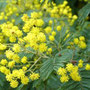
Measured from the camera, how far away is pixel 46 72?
2.04 metres

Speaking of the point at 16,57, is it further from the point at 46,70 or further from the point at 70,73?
the point at 70,73

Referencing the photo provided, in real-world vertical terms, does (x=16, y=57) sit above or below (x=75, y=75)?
above

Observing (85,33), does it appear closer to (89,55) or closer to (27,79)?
(89,55)

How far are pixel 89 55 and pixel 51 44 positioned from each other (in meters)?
0.60

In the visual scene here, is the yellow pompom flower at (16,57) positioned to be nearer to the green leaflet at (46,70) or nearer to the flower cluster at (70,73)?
the green leaflet at (46,70)

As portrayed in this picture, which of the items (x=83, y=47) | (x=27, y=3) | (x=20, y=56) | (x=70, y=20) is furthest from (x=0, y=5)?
(x=83, y=47)

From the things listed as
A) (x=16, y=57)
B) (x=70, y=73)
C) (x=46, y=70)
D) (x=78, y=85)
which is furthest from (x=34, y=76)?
(x=78, y=85)

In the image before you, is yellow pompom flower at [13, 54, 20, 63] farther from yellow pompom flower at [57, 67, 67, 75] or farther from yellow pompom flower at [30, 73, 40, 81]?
yellow pompom flower at [57, 67, 67, 75]

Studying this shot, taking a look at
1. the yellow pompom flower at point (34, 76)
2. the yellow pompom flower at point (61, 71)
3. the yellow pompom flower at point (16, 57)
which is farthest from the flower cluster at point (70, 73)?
the yellow pompom flower at point (16, 57)

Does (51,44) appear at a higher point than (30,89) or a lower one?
higher

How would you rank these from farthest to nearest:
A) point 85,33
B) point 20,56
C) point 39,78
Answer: point 85,33 < point 20,56 < point 39,78

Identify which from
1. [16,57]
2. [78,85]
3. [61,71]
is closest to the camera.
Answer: [61,71]

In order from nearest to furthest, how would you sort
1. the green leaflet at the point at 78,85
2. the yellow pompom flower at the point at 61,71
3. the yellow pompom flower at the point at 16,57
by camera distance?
the yellow pompom flower at the point at 61,71
the green leaflet at the point at 78,85
the yellow pompom flower at the point at 16,57

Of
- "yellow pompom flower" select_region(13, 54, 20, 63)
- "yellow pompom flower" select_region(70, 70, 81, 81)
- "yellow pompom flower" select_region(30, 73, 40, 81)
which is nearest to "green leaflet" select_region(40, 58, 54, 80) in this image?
"yellow pompom flower" select_region(30, 73, 40, 81)
